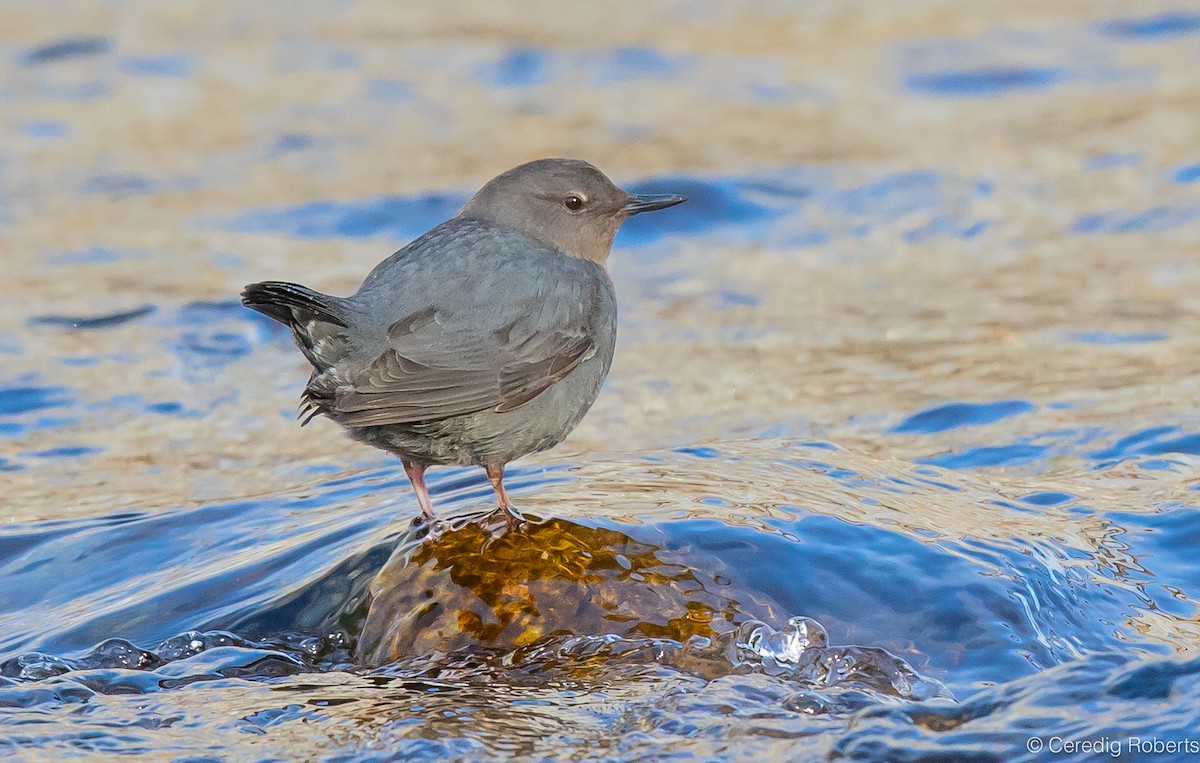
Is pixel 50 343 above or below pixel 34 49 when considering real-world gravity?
below

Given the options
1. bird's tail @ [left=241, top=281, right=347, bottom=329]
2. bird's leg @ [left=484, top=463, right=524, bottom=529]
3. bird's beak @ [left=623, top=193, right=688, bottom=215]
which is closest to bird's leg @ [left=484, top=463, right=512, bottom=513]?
bird's leg @ [left=484, top=463, right=524, bottom=529]

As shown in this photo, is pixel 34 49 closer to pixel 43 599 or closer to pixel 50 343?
pixel 50 343

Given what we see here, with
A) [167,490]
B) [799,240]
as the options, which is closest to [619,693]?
[167,490]

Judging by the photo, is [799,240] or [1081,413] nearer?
[1081,413]

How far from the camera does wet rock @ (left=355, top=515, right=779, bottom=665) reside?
449 cm

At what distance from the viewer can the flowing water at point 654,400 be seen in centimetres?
421

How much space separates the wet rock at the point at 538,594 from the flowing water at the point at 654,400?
0.01m

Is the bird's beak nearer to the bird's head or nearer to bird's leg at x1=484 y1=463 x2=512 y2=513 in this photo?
the bird's head

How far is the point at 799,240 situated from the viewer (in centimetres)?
970

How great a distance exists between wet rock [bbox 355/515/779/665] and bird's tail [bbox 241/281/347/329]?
0.80m

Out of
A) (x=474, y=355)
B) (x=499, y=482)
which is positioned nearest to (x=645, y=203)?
(x=474, y=355)

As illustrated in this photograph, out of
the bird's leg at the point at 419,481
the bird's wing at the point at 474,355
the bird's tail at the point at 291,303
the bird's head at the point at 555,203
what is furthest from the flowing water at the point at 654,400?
the bird's head at the point at 555,203

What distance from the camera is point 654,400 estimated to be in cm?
738

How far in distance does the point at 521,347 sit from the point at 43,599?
192 centimetres
